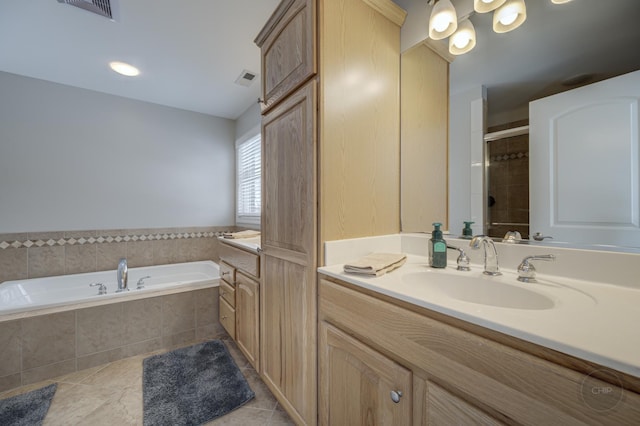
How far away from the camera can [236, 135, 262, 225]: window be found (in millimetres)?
2953

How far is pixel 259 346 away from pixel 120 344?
127cm

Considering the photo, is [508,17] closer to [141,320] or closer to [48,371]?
[141,320]

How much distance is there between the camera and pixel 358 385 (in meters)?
0.91

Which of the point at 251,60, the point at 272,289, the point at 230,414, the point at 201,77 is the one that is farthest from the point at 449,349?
the point at 201,77

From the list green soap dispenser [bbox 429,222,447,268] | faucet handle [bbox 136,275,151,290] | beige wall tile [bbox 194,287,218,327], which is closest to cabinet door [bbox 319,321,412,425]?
green soap dispenser [bbox 429,222,447,268]

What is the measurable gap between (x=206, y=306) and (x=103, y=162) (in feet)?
6.16

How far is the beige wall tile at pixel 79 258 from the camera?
246 cm

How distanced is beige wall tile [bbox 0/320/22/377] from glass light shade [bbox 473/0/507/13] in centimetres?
321

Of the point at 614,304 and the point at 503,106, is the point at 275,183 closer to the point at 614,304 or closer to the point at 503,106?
the point at 503,106

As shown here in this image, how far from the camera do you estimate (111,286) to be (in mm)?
2574

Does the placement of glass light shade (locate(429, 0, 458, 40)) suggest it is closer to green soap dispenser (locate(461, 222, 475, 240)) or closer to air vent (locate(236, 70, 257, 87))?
green soap dispenser (locate(461, 222, 475, 240))

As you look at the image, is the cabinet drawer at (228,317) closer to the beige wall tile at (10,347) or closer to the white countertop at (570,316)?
the beige wall tile at (10,347)

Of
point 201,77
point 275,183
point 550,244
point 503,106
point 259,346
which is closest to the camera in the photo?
point 550,244

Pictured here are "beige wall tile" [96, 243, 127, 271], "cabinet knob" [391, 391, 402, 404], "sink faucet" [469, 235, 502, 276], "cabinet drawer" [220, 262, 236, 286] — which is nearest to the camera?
"cabinet knob" [391, 391, 402, 404]
